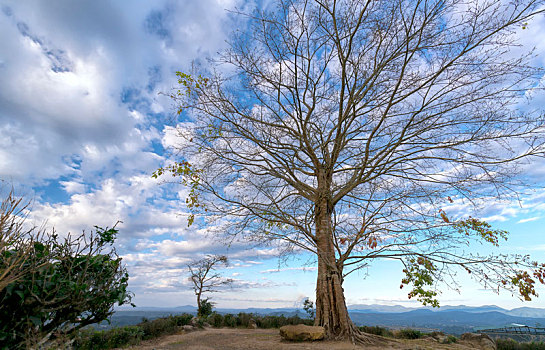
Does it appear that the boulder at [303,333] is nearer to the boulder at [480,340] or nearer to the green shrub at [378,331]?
the green shrub at [378,331]

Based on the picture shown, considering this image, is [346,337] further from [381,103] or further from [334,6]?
[334,6]

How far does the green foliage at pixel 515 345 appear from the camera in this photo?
8859mm

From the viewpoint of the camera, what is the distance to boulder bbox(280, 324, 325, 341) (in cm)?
801

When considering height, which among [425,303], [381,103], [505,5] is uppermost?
[505,5]

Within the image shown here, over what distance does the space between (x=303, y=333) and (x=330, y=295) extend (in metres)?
1.49

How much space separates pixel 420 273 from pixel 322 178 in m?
4.23

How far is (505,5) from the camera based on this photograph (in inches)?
276

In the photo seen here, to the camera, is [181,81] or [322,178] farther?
[322,178]

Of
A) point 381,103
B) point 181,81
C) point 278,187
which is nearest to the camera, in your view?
point 181,81

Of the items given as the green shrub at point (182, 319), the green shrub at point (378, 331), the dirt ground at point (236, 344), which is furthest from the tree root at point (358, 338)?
the green shrub at point (182, 319)

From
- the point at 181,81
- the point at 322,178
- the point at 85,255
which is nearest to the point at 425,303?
the point at 322,178

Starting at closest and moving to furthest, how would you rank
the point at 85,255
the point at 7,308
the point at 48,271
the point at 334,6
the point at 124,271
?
the point at 7,308, the point at 48,271, the point at 85,255, the point at 124,271, the point at 334,6

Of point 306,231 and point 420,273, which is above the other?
point 306,231

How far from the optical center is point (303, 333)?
317 inches
